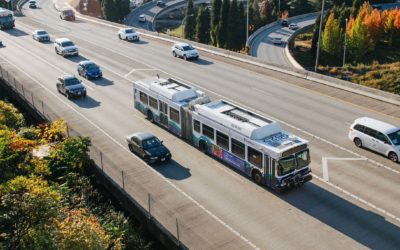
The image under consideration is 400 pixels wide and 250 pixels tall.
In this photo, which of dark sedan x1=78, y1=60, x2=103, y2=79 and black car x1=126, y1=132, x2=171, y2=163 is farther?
dark sedan x1=78, y1=60, x2=103, y2=79

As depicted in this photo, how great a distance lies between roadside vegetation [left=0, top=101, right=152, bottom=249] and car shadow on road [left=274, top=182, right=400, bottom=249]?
8.43 meters

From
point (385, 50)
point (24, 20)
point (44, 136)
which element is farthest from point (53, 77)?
point (385, 50)

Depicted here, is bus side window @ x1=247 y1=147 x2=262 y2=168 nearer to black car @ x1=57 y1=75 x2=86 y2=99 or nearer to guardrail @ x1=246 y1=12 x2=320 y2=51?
black car @ x1=57 y1=75 x2=86 y2=99

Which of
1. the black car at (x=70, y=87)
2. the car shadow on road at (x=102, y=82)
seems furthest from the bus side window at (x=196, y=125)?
the car shadow on road at (x=102, y=82)

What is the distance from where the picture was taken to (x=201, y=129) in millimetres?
28125

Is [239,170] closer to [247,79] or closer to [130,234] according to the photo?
[130,234]

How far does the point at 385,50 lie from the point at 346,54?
9.60m

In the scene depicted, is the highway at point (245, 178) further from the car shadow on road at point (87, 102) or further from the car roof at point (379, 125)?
the car roof at point (379, 125)

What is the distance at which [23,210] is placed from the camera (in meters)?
14.2

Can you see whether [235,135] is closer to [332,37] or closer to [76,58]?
[76,58]

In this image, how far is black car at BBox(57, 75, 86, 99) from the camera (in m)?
39.3

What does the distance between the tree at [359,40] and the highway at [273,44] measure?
13.9 meters

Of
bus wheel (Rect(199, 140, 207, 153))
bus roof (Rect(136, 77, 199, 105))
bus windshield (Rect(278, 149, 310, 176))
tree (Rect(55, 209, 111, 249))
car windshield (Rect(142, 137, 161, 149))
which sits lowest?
bus wheel (Rect(199, 140, 207, 153))

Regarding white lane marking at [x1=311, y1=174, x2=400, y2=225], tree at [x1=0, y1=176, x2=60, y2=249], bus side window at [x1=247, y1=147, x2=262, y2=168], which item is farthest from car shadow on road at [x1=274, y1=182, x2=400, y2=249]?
tree at [x1=0, y1=176, x2=60, y2=249]
